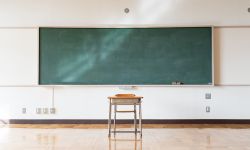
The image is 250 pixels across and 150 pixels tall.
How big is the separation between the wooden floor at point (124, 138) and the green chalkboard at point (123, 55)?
3.55 ft

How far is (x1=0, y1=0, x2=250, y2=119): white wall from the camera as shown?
653 centimetres

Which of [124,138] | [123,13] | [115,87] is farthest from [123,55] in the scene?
[124,138]

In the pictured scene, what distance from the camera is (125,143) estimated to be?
14.9ft

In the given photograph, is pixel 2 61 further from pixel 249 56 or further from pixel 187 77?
pixel 249 56

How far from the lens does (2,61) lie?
6551 millimetres

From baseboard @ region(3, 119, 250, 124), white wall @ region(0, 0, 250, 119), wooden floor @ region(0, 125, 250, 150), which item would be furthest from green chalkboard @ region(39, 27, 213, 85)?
wooden floor @ region(0, 125, 250, 150)

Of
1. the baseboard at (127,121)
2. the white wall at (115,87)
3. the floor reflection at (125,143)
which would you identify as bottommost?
the floor reflection at (125,143)

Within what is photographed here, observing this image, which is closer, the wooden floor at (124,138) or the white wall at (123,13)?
the wooden floor at (124,138)

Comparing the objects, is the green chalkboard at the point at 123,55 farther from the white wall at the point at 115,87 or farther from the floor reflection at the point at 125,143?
the floor reflection at the point at 125,143

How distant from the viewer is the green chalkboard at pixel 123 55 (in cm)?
649

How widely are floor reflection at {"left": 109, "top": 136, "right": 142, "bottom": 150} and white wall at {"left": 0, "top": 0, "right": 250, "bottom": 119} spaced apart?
1.77 metres

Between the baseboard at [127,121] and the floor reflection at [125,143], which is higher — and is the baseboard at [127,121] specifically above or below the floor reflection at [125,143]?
above

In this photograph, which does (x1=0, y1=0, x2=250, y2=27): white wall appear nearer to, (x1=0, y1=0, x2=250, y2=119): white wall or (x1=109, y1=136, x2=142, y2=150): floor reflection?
(x1=0, y1=0, x2=250, y2=119): white wall

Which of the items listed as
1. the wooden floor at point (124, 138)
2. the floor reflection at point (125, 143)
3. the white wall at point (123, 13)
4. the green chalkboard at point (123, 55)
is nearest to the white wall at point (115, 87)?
the white wall at point (123, 13)
